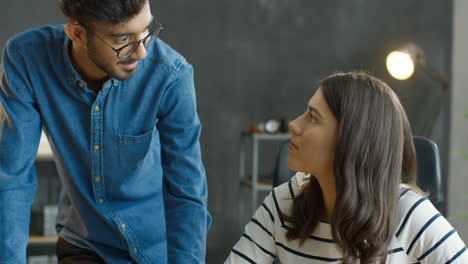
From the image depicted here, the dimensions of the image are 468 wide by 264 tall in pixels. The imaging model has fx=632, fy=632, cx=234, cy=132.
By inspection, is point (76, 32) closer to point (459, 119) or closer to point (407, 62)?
point (407, 62)

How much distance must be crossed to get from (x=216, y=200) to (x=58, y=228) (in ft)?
10.2

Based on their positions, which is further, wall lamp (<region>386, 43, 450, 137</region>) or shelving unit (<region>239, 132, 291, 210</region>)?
shelving unit (<region>239, 132, 291, 210</region>)

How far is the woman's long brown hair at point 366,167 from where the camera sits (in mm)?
1376

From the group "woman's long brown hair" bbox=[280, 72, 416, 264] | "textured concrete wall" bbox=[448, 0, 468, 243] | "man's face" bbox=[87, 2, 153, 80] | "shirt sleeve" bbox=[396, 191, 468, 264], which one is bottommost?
"textured concrete wall" bbox=[448, 0, 468, 243]

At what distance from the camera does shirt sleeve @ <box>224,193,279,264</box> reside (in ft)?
5.02

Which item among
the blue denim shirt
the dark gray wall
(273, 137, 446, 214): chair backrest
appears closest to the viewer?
the blue denim shirt

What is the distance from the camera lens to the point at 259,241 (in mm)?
1553

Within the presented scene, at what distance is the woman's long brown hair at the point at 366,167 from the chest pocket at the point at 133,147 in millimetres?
442

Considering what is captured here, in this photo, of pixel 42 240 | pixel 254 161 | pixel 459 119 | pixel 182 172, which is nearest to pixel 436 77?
pixel 459 119

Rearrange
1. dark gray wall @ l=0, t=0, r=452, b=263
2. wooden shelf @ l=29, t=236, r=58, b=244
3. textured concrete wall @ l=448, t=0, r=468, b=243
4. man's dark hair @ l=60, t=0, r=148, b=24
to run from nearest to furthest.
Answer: man's dark hair @ l=60, t=0, r=148, b=24 < wooden shelf @ l=29, t=236, r=58, b=244 < textured concrete wall @ l=448, t=0, r=468, b=243 < dark gray wall @ l=0, t=0, r=452, b=263

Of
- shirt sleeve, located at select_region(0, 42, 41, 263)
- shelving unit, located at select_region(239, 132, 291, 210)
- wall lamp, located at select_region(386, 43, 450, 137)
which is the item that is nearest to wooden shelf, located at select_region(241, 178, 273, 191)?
shelving unit, located at select_region(239, 132, 291, 210)

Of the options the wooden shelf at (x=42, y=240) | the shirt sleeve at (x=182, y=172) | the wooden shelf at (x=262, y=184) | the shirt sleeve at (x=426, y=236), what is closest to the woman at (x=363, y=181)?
the shirt sleeve at (x=426, y=236)

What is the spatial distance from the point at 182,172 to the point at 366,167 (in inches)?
16.3

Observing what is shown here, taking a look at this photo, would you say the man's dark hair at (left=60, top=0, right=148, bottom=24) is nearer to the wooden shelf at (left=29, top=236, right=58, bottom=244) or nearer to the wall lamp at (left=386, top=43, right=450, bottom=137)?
the wooden shelf at (left=29, top=236, right=58, bottom=244)
